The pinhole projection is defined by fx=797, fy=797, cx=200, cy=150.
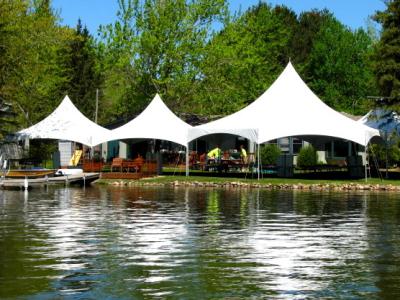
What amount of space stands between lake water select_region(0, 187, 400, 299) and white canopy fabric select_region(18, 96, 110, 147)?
19565mm

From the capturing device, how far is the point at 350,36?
3339 inches

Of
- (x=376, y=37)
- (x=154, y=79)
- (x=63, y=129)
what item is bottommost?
(x=63, y=129)

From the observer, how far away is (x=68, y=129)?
154ft

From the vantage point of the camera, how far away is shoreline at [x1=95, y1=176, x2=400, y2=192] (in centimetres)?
3562

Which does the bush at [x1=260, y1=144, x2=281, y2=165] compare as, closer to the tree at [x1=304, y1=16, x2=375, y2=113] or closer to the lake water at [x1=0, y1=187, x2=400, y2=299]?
the tree at [x1=304, y1=16, x2=375, y2=113]

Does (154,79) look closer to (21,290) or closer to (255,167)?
(255,167)

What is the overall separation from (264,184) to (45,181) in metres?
9.92

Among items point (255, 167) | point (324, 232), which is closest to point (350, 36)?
point (255, 167)

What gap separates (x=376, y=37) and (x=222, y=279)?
69382 millimetres

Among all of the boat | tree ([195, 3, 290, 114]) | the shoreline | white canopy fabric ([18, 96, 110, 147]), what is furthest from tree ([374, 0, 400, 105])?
tree ([195, 3, 290, 114])

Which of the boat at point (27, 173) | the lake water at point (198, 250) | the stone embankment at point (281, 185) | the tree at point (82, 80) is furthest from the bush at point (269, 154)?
the tree at point (82, 80)

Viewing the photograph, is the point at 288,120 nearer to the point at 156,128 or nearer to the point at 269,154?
the point at 156,128

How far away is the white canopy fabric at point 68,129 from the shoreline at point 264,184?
6546 millimetres

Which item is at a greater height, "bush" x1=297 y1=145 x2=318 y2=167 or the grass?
"bush" x1=297 y1=145 x2=318 y2=167
